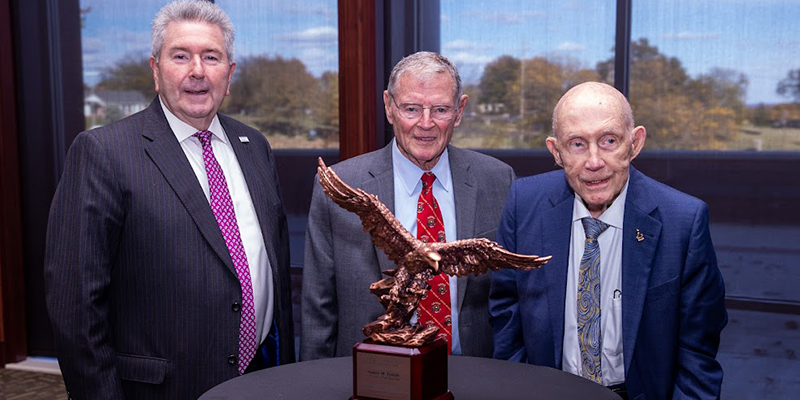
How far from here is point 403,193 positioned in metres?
2.38

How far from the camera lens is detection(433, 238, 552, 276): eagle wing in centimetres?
174

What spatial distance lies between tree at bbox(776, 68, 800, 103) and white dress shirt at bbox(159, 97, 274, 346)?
2326 millimetres

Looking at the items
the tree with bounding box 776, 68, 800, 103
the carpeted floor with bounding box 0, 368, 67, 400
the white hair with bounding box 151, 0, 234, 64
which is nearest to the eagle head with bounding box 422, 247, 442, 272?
the white hair with bounding box 151, 0, 234, 64

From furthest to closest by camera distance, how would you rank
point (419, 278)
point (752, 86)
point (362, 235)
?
1. point (752, 86)
2. point (362, 235)
3. point (419, 278)

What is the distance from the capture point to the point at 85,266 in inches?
82.2

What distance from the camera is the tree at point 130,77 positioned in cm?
461

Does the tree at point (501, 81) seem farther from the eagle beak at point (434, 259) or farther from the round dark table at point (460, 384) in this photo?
the eagle beak at point (434, 259)

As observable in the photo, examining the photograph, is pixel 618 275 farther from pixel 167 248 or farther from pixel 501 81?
pixel 501 81

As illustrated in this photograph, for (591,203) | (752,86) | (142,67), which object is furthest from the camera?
(142,67)

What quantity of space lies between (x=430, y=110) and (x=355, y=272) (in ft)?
1.82

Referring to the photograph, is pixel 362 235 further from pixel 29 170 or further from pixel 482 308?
pixel 29 170

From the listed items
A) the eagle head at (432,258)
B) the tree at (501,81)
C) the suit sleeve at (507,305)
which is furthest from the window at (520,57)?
the eagle head at (432,258)

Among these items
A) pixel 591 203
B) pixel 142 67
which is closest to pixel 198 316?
pixel 591 203

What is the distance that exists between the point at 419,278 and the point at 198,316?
0.80 metres
